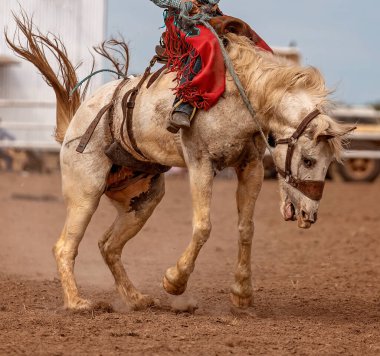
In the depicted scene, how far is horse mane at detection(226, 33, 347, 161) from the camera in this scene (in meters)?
5.92

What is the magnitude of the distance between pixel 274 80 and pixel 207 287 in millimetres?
2494

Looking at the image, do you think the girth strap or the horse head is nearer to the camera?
the horse head

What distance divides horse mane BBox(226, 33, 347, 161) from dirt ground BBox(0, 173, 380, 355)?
128 cm

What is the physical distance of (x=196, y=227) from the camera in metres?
6.00

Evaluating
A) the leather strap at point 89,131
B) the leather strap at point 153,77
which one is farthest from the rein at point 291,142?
the leather strap at point 89,131

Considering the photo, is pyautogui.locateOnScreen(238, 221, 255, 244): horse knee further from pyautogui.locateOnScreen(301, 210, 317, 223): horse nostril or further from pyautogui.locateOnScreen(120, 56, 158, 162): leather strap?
pyautogui.locateOnScreen(120, 56, 158, 162): leather strap

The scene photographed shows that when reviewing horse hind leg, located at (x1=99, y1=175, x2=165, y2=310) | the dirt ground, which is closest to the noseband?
the dirt ground

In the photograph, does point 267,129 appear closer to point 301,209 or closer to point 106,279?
point 301,209

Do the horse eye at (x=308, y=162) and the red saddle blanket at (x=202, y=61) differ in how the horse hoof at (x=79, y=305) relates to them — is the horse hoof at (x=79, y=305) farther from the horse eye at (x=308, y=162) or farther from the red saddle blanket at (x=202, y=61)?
the horse eye at (x=308, y=162)

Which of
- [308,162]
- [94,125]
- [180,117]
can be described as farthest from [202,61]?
[94,125]

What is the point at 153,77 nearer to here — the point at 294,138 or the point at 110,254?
the point at 294,138

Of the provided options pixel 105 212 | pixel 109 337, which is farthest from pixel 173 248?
pixel 109 337

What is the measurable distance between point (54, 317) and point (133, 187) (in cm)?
136

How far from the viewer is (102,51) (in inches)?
277
